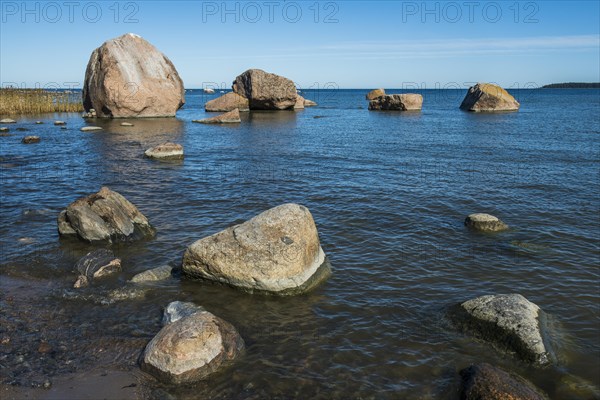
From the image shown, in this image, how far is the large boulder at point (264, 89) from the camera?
73.9 m

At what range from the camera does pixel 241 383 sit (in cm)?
794

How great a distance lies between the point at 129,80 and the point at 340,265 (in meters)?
50.1

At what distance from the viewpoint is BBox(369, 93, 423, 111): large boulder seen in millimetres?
81531

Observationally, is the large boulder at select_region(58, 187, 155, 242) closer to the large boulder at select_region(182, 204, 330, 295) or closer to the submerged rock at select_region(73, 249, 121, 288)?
the submerged rock at select_region(73, 249, 121, 288)

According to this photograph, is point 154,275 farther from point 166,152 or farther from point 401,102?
point 401,102

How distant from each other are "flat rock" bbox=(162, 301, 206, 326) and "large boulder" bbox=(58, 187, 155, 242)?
5.57m

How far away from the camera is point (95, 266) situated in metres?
12.4

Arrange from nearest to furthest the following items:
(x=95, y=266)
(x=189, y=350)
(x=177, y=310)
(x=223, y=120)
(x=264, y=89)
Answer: (x=189, y=350) < (x=177, y=310) < (x=95, y=266) < (x=223, y=120) < (x=264, y=89)

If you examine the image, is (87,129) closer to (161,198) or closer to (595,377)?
(161,198)

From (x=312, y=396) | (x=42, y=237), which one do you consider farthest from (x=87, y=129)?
(x=312, y=396)

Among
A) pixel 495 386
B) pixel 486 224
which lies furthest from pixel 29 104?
pixel 495 386

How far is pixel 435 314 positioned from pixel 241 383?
4.97 metres

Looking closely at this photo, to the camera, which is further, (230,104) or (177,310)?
(230,104)

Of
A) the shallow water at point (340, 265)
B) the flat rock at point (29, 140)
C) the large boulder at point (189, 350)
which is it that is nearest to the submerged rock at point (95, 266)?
the shallow water at point (340, 265)
